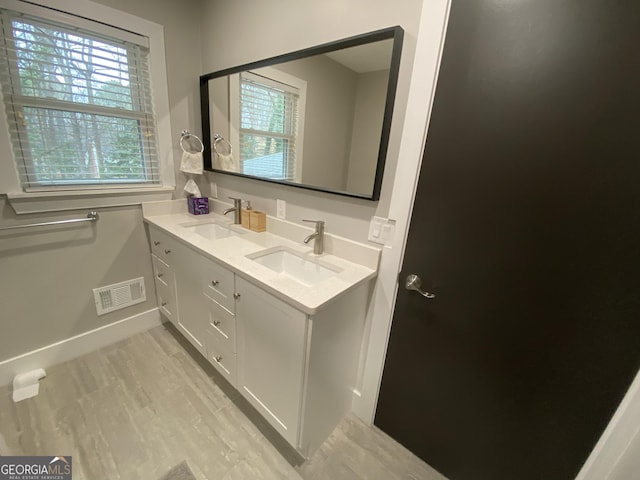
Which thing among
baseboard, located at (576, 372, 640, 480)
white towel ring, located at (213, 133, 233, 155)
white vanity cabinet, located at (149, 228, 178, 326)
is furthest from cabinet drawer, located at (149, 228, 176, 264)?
baseboard, located at (576, 372, 640, 480)

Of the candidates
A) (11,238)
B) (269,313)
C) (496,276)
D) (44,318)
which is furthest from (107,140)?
(496,276)

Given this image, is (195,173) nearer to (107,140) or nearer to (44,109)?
(107,140)

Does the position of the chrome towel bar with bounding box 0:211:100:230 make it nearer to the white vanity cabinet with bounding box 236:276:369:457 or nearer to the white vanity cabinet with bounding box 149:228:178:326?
the white vanity cabinet with bounding box 149:228:178:326

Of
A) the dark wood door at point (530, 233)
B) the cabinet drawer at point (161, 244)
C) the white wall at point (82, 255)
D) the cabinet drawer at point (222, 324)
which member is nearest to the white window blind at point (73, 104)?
the white wall at point (82, 255)

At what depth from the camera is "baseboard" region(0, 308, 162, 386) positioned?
157 centimetres

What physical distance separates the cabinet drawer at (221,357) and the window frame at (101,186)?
1.12m

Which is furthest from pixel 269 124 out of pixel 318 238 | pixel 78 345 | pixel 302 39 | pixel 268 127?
pixel 78 345

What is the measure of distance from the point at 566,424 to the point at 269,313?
45.0 inches

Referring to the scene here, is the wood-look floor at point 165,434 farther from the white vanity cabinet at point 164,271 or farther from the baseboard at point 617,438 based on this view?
the baseboard at point 617,438

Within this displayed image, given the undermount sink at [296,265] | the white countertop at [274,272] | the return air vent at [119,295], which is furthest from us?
the return air vent at [119,295]

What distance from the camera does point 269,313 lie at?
3.64ft

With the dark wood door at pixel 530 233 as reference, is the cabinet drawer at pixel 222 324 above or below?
below

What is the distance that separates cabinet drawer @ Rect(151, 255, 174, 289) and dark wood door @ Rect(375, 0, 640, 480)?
1.56m

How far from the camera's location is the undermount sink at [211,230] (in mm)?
1831
